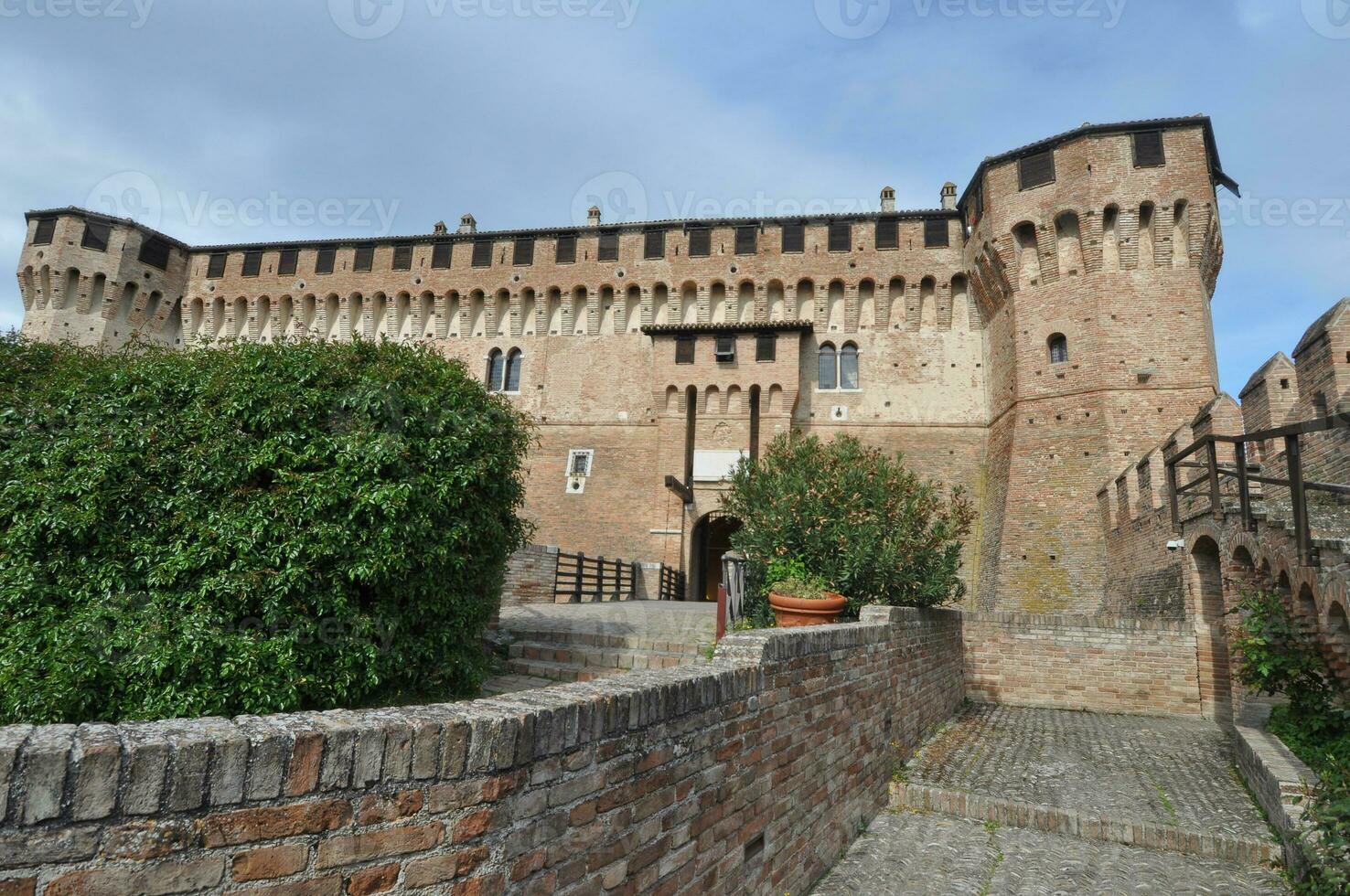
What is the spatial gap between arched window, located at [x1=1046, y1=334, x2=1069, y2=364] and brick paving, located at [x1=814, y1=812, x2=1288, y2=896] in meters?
17.3

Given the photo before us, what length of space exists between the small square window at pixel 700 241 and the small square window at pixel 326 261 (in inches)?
578

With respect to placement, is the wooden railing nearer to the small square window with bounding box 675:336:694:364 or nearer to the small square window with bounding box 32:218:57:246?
the small square window with bounding box 675:336:694:364

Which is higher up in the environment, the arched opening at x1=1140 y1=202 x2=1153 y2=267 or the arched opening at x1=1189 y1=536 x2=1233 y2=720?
the arched opening at x1=1140 y1=202 x2=1153 y2=267

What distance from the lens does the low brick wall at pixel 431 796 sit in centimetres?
178

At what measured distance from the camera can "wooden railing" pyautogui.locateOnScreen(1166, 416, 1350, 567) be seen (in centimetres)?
653

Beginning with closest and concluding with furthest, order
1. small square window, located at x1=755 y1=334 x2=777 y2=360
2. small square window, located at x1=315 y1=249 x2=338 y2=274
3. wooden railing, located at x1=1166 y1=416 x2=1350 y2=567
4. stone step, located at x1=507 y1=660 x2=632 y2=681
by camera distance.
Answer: wooden railing, located at x1=1166 y1=416 x2=1350 y2=567 < stone step, located at x1=507 y1=660 x2=632 y2=681 < small square window, located at x1=755 y1=334 x2=777 y2=360 < small square window, located at x1=315 y1=249 x2=338 y2=274

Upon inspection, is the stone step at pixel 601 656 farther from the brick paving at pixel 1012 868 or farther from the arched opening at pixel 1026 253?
the arched opening at pixel 1026 253

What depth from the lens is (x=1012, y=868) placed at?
5805 millimetres

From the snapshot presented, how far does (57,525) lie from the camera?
546 centimetres

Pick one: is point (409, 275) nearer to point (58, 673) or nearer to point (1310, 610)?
point (58, 673)

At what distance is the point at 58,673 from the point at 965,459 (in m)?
23.3

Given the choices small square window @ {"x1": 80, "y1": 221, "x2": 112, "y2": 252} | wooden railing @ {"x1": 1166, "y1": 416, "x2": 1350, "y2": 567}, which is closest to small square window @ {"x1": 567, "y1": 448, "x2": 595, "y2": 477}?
wooden railing @ {"x1": 1166, "y1": 416, "x2": 1350, "y2": 567}

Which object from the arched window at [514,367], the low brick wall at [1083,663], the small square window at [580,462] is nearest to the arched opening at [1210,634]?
the low brick wall at [1083,663]

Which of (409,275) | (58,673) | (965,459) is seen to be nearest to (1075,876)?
(58,673)
